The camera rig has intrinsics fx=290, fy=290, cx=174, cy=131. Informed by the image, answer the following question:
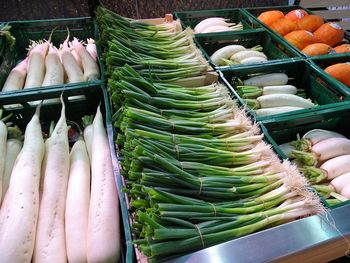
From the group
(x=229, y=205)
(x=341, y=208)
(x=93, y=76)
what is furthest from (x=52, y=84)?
(x=341, y=208)

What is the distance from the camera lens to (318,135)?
5.76ft

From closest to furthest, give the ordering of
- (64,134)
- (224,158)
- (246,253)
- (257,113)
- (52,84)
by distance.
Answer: (246,253) → (224,158) → (64,134) → (257,113) → (52,84)

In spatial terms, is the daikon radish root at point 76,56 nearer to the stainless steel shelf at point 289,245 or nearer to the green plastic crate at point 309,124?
the green plastic crate at point 309,124

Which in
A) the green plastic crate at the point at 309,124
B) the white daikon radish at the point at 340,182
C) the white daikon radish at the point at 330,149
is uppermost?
the green plastic crate at the point at 309,124

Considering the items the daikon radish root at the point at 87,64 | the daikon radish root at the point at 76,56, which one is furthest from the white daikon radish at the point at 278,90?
the daikon radish root at the point at 76,56

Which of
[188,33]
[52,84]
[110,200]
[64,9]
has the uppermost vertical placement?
[64,9]

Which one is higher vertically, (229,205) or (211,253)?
(229,205)

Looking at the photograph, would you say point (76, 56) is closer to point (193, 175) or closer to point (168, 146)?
point (168, 146)

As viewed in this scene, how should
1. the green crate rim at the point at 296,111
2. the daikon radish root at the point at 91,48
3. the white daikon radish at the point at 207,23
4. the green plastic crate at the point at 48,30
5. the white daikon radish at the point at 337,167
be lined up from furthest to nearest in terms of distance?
the white daikon radish at the point at 207,23 < the green plastic crate at the point at 48,30 < the daikon radish root at the point at 91,48 < the green crate rim at the point at 296,111 < the white daikon radish at the point at 337,167

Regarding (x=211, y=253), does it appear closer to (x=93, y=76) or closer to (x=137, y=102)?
(x=137, y=102)

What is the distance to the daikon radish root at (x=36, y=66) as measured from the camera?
220cm

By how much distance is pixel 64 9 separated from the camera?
312cm

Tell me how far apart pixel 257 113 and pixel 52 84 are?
1478 mm

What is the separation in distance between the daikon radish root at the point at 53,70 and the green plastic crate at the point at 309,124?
155 cm
